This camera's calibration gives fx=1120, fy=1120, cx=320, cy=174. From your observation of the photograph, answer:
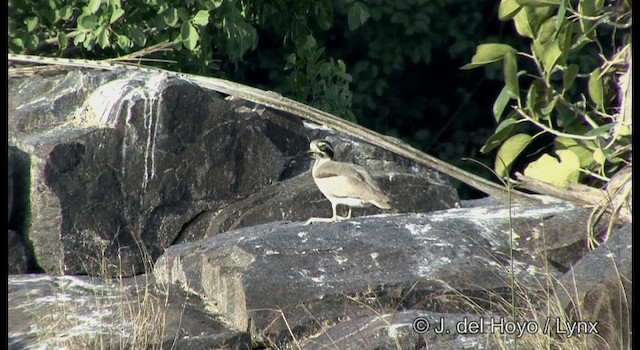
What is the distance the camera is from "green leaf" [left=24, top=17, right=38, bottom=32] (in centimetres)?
838

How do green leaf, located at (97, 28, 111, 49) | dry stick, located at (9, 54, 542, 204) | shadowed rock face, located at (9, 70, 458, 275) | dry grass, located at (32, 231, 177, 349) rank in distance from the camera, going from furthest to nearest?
green leaf, located at (97, 28, 111, 49), dry stick, located at (9, 54, 542, 204), shadowed rock face, located at (9, 70, 458, 275), dry grass, located at (32, 231, 177, 349)

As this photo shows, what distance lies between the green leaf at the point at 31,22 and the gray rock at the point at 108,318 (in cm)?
255

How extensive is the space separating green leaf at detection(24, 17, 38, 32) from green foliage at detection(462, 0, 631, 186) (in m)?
3.31

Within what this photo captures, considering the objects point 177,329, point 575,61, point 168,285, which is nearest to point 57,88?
point 168,285

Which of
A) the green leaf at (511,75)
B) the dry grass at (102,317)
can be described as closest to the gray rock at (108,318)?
the dry grass at (102,317)

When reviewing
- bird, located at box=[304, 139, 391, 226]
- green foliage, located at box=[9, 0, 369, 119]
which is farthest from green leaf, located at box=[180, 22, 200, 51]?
bird, located at box=[304, 139, 391, 226]

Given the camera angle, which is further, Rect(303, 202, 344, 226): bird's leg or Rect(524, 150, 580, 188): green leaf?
Rect(524, 150, 580, 188): green leaf

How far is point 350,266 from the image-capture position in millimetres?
6266

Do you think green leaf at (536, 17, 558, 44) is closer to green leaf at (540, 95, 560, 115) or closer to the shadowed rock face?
green leaf at (540, 95, 560, 115)

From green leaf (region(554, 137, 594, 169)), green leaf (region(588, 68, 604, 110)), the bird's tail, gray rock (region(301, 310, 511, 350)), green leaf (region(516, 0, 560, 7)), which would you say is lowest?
gray rock (region(301, 310, 511, 350))

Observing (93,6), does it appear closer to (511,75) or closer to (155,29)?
(155,29)

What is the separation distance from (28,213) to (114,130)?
29.8 inches

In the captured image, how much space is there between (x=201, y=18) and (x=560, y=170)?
2.99 m

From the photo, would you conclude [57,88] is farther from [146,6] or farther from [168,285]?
[168,285]
